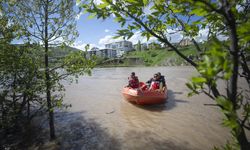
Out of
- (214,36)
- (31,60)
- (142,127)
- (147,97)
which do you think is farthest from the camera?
(147,97)

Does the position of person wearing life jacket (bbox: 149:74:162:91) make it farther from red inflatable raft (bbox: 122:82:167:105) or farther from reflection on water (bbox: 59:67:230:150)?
reflection on water (bbox: 59:67:230:150)

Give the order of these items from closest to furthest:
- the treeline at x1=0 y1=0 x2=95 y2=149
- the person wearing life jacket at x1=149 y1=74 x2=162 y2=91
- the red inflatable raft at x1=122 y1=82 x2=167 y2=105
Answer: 1. the treeline at x1=0 y1=0 x2=95 y2=149
2. the red inflatable raft at x1=122 y1=82 x2=167 y2=105
3. the person wearing life jacket at x1=149 y1=74 x2=162 y2=91

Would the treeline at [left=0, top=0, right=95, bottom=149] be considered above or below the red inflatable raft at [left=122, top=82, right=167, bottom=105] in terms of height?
above

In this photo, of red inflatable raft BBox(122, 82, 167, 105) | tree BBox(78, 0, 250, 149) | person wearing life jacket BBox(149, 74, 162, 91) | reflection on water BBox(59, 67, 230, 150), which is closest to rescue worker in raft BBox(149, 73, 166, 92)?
person wearing life jacket BBox(149, 74, 162, 91)

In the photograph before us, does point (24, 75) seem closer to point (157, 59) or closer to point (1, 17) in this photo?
point (1, 17)

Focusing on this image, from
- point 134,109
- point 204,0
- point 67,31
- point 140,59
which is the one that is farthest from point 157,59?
point 204,0

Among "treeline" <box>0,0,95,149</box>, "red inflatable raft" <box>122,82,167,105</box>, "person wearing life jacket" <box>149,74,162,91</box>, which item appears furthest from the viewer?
"person wearing life jacket" <box>149,74,162,91</box>

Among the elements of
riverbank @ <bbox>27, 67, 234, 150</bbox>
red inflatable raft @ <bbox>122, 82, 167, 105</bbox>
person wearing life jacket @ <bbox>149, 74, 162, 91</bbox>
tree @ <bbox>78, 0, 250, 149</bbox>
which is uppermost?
tree @ <bbox>78, 0, 250, 149</bbox>

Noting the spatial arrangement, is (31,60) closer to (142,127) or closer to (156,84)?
(142,127)

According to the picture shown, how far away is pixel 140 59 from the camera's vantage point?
77.8 meters

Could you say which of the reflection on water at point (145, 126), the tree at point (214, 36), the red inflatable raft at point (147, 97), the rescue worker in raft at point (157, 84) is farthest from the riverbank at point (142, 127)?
the tree at point (214, 36)

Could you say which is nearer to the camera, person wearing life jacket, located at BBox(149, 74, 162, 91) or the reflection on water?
the reflection on water

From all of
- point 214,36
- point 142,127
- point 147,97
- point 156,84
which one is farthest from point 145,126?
point 214,36

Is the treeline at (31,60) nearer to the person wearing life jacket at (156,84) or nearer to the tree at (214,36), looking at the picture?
the tree at (214,36)
